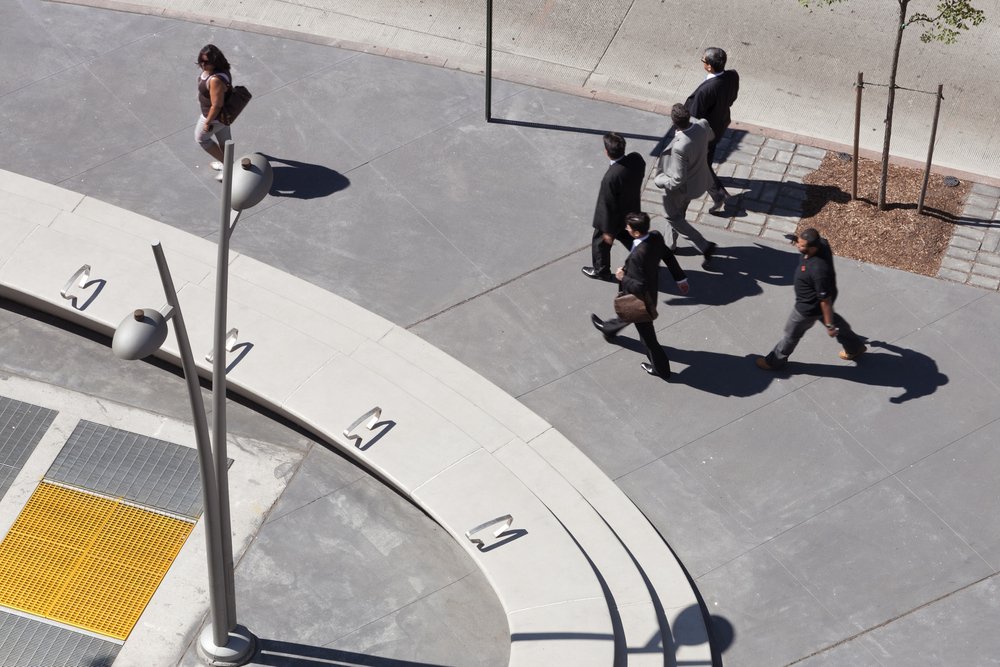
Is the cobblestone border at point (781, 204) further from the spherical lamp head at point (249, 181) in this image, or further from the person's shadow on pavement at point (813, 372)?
the spherical lamp head at point (249, 181)

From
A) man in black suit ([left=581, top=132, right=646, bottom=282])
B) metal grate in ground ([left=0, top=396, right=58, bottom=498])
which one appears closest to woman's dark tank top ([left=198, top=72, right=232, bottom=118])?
metal grate in ground ([left=0, top=396, right=58, bottom=498])

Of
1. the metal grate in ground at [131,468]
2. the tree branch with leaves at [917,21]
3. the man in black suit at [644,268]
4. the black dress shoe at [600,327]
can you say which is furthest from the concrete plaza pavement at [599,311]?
the metal grate in ground at [131,468]

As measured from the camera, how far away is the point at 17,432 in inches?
458

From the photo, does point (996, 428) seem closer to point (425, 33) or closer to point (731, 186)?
point (731, 186)

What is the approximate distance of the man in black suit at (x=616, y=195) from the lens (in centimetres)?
1209

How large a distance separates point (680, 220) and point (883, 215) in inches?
94.1

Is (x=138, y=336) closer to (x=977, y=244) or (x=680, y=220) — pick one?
(x=680, y=220)

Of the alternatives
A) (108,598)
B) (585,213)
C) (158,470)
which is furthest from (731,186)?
(108,598)

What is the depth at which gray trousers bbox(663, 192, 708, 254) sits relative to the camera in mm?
12727

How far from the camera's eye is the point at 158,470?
1147 centimetres

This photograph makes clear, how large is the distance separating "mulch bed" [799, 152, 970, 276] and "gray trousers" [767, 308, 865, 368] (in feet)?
4.95

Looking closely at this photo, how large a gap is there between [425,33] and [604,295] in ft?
16.3

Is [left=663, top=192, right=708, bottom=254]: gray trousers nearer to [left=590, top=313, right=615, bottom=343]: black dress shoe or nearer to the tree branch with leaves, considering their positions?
[left=590, top=313, right=615, bottom=343]: black dress shoe

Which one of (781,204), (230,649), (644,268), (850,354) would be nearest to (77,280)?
(230,649)
